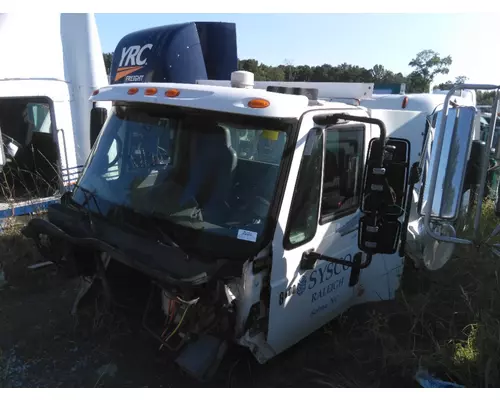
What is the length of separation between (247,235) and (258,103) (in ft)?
2.63

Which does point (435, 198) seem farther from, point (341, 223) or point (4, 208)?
point (4, 208)

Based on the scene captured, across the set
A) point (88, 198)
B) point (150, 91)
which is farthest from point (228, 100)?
point (88, 198)

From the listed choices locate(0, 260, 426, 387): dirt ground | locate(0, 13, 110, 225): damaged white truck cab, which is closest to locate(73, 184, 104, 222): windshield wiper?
locate(0, 260, 426, 387): dirt ground

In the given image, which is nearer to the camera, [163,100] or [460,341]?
[163,100]

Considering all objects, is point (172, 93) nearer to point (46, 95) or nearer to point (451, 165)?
point (451, 165)

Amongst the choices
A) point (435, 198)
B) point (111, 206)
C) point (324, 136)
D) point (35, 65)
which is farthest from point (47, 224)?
point (35, 65)

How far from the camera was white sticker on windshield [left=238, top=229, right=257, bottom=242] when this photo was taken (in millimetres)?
2715

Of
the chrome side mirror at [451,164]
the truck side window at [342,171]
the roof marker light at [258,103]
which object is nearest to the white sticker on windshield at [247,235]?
the truck side window at [342,171]

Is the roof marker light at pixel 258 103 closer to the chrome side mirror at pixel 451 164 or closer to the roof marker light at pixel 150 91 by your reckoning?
the roof marker light at pixel 150 91

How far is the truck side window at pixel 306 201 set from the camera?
2869 millimetres

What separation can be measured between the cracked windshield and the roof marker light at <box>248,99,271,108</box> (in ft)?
0.63

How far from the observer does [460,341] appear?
3.49 m

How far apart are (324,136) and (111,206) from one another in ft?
5.14

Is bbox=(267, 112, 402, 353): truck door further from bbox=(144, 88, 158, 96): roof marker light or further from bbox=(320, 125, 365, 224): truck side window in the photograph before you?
bbox=(144, 88, 158, 96): roof marker light
